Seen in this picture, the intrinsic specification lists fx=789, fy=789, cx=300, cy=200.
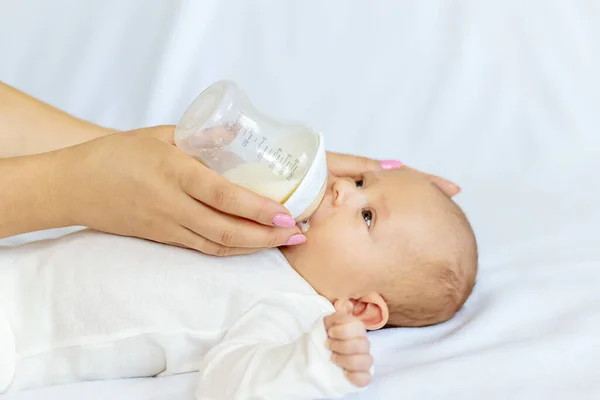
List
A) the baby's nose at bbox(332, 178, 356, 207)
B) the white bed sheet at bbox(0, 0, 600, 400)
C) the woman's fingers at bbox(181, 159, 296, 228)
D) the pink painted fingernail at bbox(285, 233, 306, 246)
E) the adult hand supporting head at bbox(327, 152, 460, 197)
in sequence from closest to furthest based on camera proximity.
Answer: the woman's fingers at bbox(181, 159, 296, 228)
the pink painted fingernail at bbox(285, 233, 306, 246)
the baby's nose at bbox(332, 178, 356, 207)
the adult hand supporting head at bbox(327, 152, 460, 197)
the white bed sheet at bbox(0, 0, 600, 400)

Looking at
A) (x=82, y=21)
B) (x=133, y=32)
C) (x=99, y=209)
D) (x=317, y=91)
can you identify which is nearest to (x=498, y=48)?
(x=317, y=91)

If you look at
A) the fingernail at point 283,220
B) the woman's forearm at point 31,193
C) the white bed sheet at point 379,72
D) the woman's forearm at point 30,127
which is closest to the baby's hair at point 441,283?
the fingernail at point 283,220

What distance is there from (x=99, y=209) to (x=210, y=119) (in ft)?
0.68

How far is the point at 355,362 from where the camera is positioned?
93 centimetres

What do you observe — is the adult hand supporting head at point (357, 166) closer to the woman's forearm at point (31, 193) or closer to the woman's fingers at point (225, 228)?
the woman's fingers at point (225, 228)

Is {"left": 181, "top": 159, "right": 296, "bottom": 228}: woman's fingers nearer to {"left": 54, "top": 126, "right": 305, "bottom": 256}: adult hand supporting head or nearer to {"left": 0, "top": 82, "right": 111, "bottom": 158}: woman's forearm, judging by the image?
{"left": 54, "top": 126, "right": 305, "bottom": 256}: adult hand supporting head

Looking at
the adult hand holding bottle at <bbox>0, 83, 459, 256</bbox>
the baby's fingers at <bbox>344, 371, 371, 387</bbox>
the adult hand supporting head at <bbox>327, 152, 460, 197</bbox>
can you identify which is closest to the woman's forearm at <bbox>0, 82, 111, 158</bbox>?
the adult hand holding bottle at <bbox>0, 83, 459, 256</bbox>

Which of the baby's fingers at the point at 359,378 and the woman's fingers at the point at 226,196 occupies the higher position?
the woman's fingers at the point at 226,196

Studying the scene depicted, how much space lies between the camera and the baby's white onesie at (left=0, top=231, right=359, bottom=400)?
1.16 meters

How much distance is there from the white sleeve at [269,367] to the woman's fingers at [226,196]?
162mm

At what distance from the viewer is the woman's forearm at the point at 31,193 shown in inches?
46.3

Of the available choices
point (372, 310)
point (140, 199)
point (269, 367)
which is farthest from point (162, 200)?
point (372, 310)

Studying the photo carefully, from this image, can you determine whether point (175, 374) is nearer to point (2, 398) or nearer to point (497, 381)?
point (2, 398)

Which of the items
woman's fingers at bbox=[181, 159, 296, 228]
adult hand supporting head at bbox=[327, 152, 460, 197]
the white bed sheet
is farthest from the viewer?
the white bed sheet
